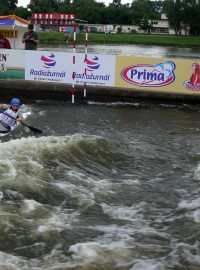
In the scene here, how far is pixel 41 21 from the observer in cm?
2314

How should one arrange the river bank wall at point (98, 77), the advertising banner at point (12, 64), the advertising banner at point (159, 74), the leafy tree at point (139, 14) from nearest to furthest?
the advertising banner at point (159, 74) → the river bank wall at point (98, 77) → the advertising banner at point (12, 64) → the leafy tree at point (139, 14)

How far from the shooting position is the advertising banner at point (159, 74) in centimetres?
1647

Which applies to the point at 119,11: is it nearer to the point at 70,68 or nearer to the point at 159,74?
the point at 70,68

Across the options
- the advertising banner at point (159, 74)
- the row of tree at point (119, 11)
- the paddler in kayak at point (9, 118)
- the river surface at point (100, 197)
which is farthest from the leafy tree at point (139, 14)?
the river surface at point (100, 197)

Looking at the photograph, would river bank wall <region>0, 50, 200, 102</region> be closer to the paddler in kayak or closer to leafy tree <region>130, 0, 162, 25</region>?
the paddler in kayak

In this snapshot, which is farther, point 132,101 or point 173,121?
point 132,101

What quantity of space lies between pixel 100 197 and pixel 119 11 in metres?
170

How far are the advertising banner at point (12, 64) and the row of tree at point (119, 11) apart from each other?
249 feet

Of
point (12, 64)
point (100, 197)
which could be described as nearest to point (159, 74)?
point (12, 64)

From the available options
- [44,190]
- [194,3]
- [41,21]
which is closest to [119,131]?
[44,190]

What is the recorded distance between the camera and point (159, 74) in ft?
54.4

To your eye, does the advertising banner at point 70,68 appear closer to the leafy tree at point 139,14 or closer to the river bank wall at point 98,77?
the river bank wall at point 98,77

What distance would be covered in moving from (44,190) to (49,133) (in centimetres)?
437

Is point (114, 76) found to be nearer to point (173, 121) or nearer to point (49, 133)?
point (173, 121)
